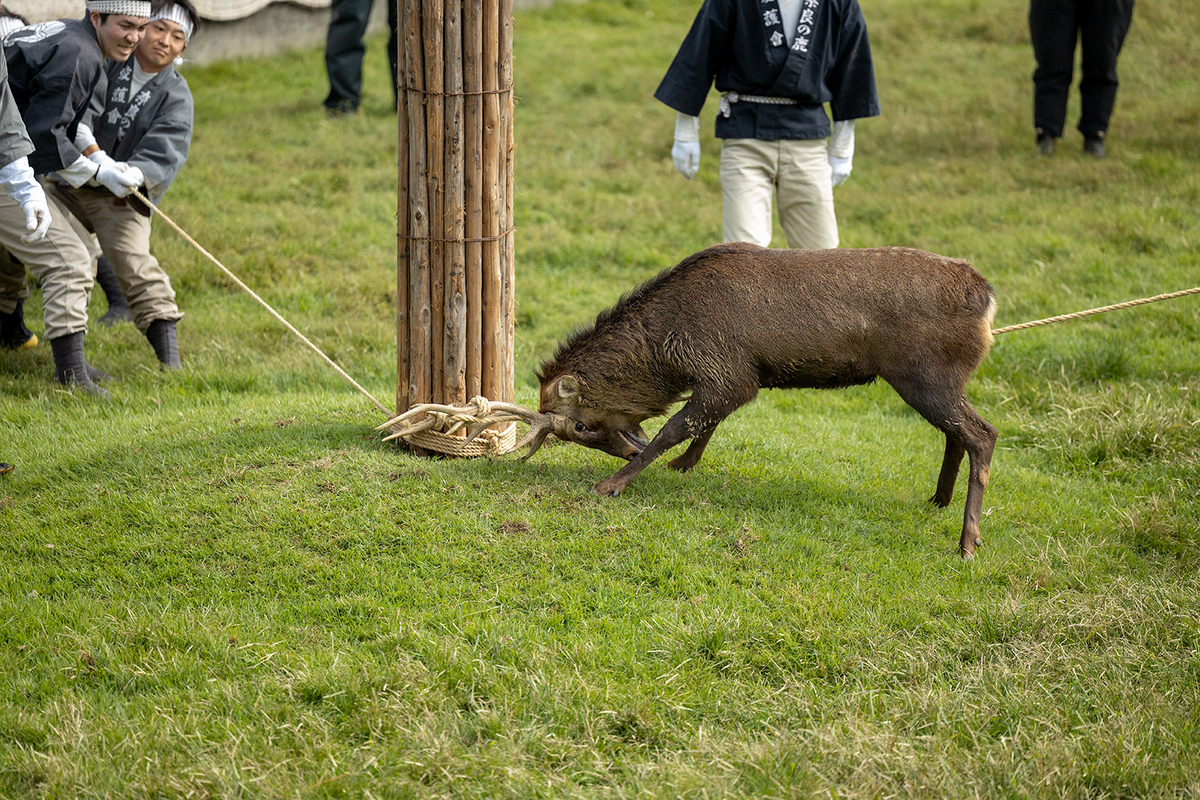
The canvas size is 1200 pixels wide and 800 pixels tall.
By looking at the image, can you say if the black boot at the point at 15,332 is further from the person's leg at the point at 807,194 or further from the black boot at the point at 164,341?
the person's leg at the point at 807,194

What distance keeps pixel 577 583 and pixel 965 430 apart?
1947 millimetres

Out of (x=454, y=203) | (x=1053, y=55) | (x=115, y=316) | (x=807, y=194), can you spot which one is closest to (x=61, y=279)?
(x=115, y=316)

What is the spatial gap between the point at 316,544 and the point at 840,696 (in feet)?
7.21

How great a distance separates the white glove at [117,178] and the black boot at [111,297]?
1.63 metres

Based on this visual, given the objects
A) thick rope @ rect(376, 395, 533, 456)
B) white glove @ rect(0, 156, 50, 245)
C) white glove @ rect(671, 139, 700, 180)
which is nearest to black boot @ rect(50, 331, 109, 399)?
white glove @ rect(0, 156, 50, 245)

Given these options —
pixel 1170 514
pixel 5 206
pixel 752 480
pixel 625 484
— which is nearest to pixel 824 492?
pixel 752 480

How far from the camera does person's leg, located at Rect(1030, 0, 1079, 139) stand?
11.1m

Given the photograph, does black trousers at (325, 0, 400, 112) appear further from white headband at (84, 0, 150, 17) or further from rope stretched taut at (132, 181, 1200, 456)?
rope stretched taut at (132, 181, 1200, 456)

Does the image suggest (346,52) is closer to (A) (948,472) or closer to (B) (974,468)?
(A) (948,472)

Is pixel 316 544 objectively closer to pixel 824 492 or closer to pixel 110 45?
pixel 824 492

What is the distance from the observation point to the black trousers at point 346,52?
1261 cm

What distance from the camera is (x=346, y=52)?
41.8 ft

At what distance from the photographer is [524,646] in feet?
12.7

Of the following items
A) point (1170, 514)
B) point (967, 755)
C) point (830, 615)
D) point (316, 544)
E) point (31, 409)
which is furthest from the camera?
point (31, 409)
